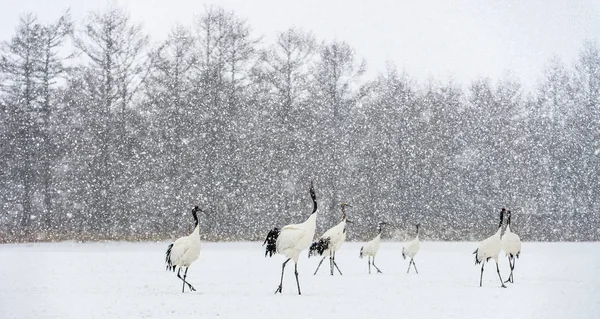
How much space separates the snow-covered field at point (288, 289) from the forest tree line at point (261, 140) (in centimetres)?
1192

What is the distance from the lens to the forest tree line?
34719 millimetres

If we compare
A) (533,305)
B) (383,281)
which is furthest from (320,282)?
(533,305)

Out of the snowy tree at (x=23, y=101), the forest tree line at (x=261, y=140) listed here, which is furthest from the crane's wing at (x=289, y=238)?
the snowy tree at (x=23, y=101)

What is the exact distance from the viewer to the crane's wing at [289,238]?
44.5 feet

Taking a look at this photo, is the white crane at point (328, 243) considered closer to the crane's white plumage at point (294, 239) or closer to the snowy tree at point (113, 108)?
the crane's white plumage at point (294, 239)

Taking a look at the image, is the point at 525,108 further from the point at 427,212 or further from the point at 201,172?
the point at 201,172

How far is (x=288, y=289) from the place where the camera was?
14.2 meters

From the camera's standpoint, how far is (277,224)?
123 ft

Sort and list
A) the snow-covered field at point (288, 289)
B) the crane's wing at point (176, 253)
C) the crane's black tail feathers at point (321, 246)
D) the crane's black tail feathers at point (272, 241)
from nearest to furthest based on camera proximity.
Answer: the snow-covered field at point (288, 289), the crane's wing at point (176, 253), the crane's black tail feathers at point (272, 241), the crane's black tail feathers at point (321, 246)

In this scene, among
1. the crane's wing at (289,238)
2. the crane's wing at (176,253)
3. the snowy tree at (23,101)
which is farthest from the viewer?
the snowy tree at (23,101)

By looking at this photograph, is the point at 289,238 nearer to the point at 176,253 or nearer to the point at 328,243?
the point at 176,253

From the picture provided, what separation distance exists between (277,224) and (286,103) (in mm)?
6429

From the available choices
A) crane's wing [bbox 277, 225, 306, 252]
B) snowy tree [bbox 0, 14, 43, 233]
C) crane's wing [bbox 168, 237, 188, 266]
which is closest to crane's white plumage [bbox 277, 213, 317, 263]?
crane's wing [bbox 277, 225, 306, 252]

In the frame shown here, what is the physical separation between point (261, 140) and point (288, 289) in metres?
23.5
